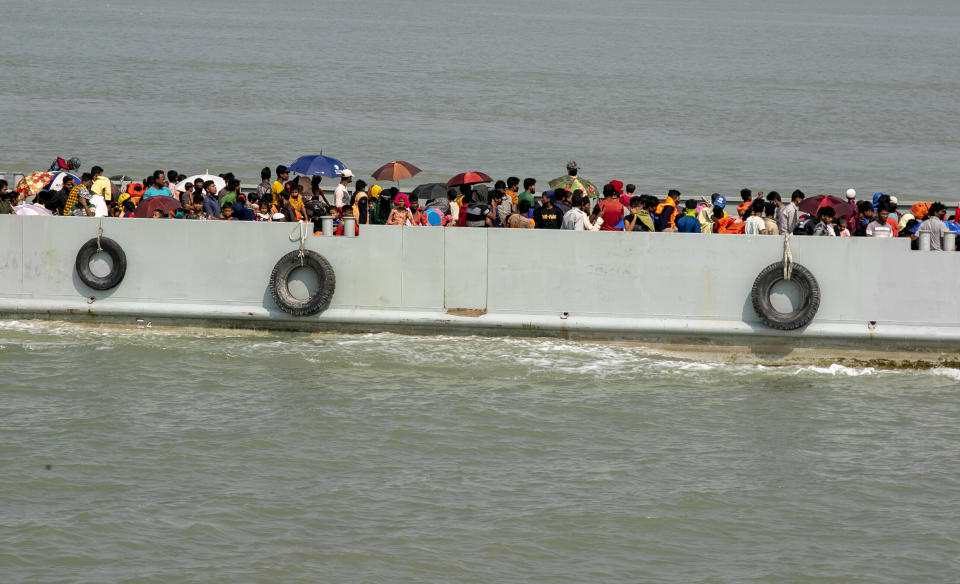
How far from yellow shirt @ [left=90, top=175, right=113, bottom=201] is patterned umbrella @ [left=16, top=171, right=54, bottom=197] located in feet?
3.95

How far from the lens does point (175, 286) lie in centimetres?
1413

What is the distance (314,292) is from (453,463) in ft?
11.7

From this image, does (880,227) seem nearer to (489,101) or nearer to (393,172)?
(393,172)

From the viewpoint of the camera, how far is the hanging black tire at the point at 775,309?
13.2 metres

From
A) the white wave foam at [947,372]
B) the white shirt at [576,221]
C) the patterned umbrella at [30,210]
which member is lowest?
the white wave foam at [947,372]

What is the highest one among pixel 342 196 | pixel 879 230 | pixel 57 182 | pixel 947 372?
pixel 57 182

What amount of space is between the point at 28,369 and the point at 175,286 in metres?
1.88

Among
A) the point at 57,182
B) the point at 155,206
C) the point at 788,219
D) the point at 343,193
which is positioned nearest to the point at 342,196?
the point at 343,193

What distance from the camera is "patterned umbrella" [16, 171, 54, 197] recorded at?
16203mm

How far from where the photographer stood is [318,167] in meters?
16.4

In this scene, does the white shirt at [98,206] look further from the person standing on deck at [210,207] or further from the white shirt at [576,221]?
the white shirt at [576,221]

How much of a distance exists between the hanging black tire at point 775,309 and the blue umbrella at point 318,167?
19.4ft

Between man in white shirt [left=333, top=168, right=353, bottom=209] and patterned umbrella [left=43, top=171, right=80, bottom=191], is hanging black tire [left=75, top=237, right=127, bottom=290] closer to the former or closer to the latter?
patterned umbrella [left=43, top=171, right=80, bottom=191]

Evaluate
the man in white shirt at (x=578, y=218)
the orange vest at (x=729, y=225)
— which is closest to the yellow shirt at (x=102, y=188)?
the man in white shirt at (x=578, y=218)
